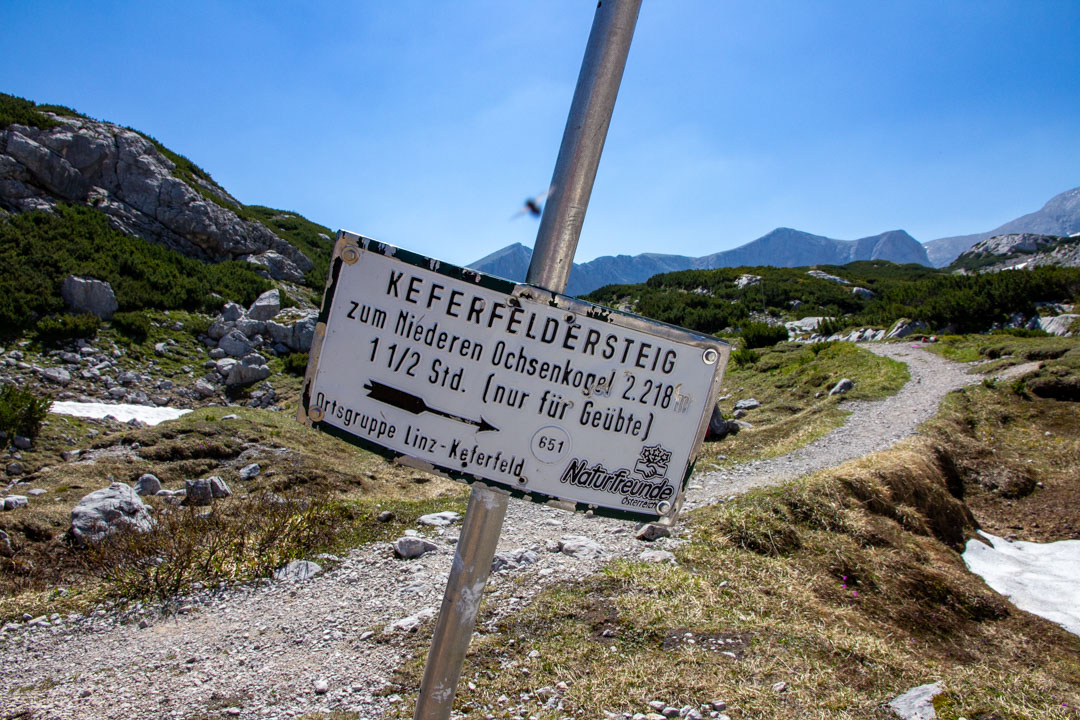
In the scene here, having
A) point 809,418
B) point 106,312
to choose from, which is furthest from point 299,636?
point 106,312

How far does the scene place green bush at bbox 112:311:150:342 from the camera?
60.5ft

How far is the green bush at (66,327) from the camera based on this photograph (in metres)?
16.2

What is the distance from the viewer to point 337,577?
5422 millimetres

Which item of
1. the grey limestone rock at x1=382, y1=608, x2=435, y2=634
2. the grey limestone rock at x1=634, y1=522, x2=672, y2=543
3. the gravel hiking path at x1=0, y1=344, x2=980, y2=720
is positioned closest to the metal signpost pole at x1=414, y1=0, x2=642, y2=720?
the gravel hiking path at x1=0, y1=344, x2=980, y2=720

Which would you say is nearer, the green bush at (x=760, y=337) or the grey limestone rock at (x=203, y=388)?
the grey limestone rock at (x=203, y=388)

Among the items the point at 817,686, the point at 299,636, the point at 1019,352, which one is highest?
the point at 1019,352

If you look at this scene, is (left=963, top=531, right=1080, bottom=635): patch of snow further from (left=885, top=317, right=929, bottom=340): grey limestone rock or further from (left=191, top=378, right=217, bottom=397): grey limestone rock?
(left=885, top=317, right=929, bottom=340): grey limestone rock

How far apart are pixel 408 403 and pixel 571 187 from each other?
0.69 m

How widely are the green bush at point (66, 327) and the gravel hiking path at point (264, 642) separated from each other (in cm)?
1517

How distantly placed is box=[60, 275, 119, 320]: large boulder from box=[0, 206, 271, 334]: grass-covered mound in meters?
0.31

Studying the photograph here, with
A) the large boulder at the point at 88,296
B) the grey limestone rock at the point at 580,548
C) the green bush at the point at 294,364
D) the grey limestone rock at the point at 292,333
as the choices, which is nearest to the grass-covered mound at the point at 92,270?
the large boulder at the point at 88,296

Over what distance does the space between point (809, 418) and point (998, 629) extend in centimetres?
866

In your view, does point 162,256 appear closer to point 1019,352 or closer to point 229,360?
point 229,360

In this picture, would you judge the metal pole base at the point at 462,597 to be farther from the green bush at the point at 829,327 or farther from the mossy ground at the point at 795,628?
the green bush at the point at 829,327
